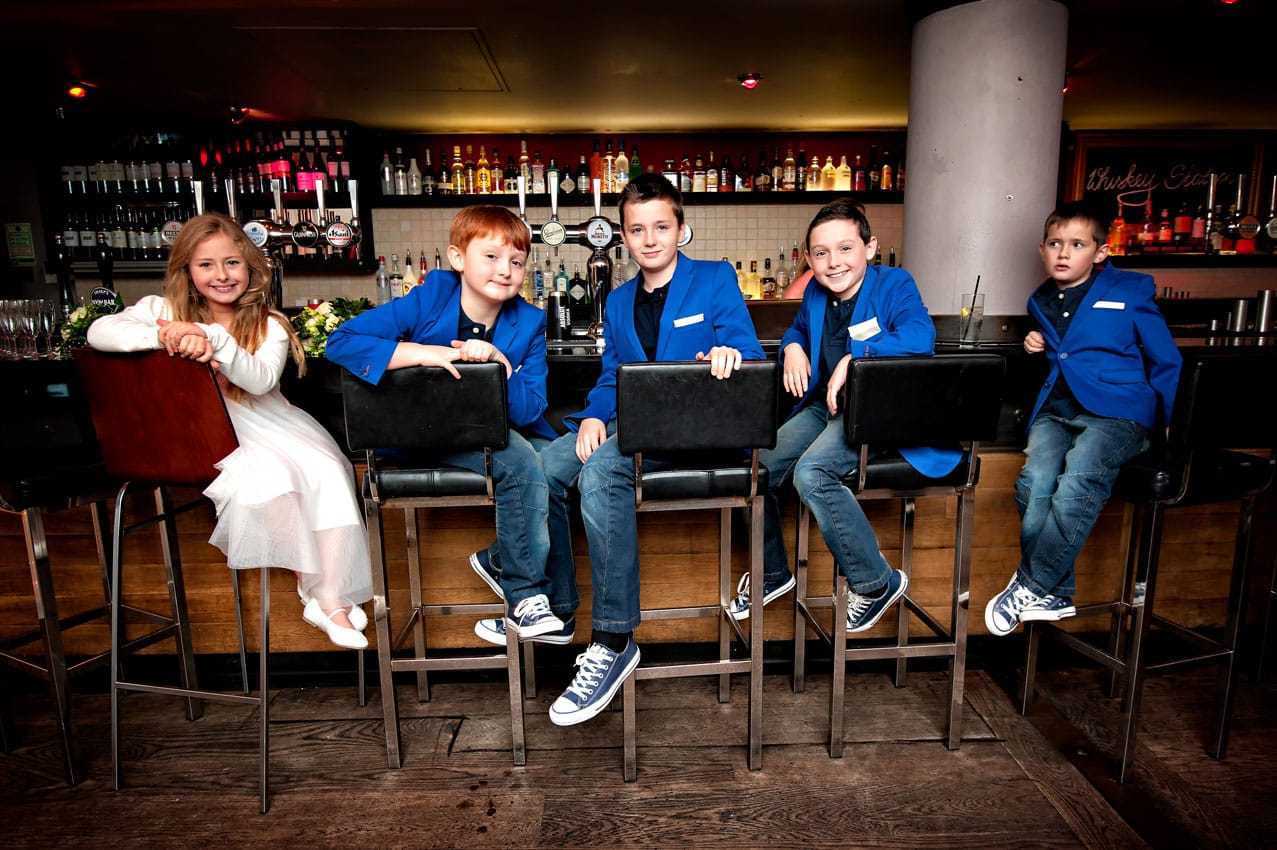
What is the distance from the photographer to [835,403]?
6.05ft

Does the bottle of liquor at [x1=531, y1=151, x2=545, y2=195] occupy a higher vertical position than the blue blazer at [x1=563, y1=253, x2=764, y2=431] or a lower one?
higher

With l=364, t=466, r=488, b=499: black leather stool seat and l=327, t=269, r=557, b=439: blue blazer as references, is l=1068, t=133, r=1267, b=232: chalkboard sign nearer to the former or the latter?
l=327, t=269, r=557, b=439: blue blazer

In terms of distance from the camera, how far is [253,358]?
1.71 meters

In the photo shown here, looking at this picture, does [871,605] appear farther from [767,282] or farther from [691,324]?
[767,282]

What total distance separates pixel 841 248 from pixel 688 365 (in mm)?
721

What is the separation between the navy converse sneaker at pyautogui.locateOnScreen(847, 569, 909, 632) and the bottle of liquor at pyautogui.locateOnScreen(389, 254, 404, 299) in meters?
3.95

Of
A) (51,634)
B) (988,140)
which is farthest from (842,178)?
(51,634)

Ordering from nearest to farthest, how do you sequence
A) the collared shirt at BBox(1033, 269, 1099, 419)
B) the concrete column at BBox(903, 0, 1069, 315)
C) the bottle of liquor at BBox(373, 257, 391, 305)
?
the collared shirt at BBox(1033, 269, 1099, 419)
the concrete column at BBox(903, 0, 1069, 315)
the bottle of liquor at BBox(373, 257, 391, 305)

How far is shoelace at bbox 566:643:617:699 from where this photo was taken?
168 cm

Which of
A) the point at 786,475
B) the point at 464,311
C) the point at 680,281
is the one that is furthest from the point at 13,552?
the point at 786,475

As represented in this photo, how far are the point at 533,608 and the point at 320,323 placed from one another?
41.3 inches

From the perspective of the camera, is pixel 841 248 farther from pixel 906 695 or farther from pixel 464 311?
pixel 906 695

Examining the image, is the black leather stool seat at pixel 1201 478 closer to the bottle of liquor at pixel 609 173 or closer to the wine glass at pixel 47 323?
the wine glass at pixel 47 323

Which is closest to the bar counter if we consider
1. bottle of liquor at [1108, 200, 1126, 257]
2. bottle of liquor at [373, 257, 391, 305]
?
bottle of liquor at [373, 257, 391, 305]
